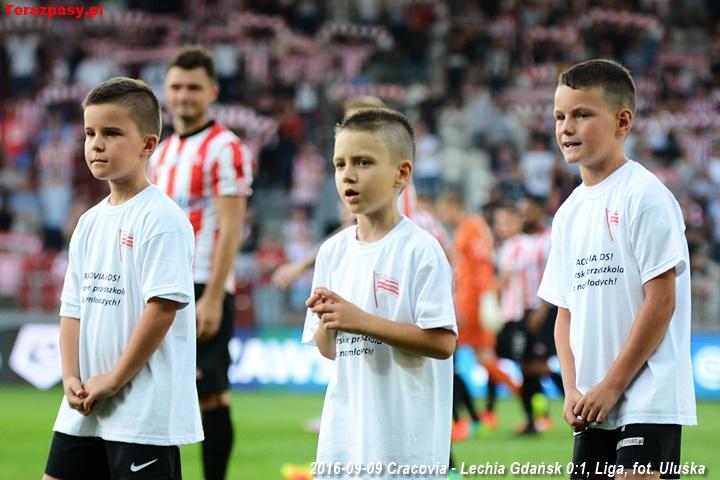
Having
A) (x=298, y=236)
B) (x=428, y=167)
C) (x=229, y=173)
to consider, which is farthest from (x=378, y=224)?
(x=428, y=167)

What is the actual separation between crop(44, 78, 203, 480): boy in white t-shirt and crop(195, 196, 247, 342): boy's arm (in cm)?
171

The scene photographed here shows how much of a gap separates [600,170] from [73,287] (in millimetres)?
1953

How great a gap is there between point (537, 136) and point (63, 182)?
7788 mm

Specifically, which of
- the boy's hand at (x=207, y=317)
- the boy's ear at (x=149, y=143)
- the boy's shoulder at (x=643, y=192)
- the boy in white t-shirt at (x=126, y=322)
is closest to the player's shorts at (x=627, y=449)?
the boy's shoulder at (x=643, y=192)

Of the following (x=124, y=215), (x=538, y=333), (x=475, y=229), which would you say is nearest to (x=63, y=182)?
(x=475, y=229)

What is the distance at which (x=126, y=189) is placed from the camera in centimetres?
444

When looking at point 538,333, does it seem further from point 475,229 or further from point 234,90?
point 234,90

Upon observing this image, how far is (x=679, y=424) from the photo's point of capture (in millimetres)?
4145

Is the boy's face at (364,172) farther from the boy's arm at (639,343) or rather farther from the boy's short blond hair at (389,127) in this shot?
the boy's arm at (639,343)

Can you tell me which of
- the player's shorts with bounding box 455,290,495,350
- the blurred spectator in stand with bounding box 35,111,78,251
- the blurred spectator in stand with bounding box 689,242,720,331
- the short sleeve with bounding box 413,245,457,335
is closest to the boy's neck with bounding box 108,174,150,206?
the short sleeve with bounding box 413,245,457,335

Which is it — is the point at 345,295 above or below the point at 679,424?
above

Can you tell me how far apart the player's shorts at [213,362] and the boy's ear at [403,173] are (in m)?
2.21

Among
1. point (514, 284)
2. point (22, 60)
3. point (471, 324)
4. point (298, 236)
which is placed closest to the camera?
point (514, 284)

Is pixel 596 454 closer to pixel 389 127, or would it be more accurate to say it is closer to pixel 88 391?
pixel 389 127
